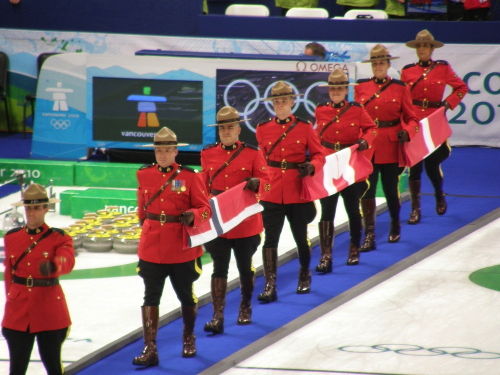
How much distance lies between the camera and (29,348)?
20.3ft

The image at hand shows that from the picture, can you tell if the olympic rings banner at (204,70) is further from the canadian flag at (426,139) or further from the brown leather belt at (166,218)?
the brown leather belt at (166,218)

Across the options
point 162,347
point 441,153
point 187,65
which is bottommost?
point 162,347

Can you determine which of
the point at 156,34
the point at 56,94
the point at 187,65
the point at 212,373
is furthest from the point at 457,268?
the point at 156,34

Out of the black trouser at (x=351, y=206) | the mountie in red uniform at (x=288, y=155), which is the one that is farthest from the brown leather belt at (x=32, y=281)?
the black trouser at (x=351, y=206)

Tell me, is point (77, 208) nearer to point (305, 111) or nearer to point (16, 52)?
point (305, 111)

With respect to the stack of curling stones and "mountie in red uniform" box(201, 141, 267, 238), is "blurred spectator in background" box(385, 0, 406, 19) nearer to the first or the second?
the stack of curling stones

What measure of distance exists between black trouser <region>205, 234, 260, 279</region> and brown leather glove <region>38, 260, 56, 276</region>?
187cm

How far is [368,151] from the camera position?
9781mm

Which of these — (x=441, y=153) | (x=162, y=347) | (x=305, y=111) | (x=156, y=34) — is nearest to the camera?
(x=162, y=347)

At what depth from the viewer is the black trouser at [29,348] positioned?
6.12 m

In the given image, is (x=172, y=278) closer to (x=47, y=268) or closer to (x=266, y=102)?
(x=47, y=268)

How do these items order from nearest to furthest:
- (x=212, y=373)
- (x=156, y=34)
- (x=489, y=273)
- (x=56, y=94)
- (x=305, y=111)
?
1. (x=212, y=373)
2. (x=489, y=273)
3. (x=305, y=111)
4. (x=56, y=94)
5. (x=156, y=34)

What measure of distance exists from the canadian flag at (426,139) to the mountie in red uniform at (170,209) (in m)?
3.58

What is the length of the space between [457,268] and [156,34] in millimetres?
8062
